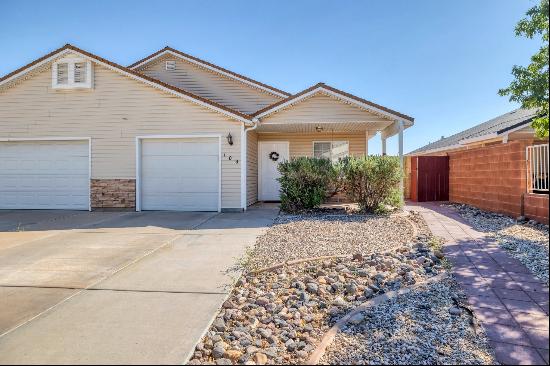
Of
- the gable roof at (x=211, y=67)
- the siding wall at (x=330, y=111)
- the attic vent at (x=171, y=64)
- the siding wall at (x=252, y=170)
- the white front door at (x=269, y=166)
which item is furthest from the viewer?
the attic vent at (x=171, y=64)

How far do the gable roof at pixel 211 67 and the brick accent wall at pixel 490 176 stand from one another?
6.92 meters

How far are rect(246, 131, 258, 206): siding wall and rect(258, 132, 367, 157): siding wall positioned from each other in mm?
788

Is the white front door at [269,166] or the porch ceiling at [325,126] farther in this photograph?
the white front door at [269,166]

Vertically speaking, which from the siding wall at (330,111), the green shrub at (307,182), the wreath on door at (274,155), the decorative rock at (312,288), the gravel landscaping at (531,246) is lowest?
the decorative rock at (312,288)

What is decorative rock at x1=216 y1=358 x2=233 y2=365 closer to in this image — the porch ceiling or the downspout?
the downspout

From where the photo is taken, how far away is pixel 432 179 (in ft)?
42.6

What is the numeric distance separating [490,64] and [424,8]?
207 centimetres

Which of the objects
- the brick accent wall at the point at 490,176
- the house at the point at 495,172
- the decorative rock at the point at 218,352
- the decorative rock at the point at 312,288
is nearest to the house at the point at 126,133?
the brick accent wall at the point at 490,176

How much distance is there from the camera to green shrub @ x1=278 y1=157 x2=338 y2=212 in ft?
30.1

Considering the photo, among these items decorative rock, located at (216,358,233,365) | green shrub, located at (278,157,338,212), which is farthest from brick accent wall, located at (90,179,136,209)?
decorative rock, located at (216,358,233,365)

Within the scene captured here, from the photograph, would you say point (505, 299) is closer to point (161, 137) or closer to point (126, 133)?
point (161, 137)

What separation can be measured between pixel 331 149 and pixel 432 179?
158 inches

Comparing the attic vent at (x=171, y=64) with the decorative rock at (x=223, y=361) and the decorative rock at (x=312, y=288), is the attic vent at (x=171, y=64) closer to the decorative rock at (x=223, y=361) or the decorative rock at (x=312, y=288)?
the decorative rock at (x=312, y=288)

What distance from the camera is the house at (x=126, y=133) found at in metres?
10.4
